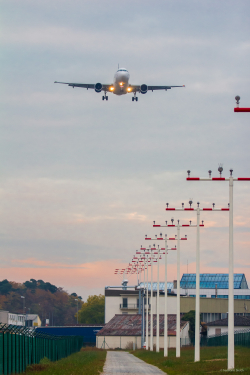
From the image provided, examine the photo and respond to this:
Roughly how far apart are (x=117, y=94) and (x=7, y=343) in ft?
133

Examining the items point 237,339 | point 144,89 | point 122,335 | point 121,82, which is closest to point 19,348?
point 121,82

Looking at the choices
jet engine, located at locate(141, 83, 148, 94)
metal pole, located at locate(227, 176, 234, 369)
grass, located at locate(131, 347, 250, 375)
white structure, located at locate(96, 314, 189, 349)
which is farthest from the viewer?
white structure, located at locate(96, 314, 189, 349)

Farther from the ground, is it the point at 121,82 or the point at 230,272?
the point at 121,82

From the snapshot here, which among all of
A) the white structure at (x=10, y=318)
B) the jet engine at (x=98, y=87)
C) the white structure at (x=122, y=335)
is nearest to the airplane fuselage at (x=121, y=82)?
the jet engine at (x=98, y=87)

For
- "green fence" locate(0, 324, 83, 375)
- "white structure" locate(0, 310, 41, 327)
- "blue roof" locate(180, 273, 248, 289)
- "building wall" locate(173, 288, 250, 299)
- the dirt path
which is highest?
"green fence" locate(0, 324, 83, 375)

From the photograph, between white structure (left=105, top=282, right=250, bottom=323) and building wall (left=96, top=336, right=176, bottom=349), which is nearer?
building wall (left=96, top=336, right=176, bottom=349)

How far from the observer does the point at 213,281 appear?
177625 millimetres

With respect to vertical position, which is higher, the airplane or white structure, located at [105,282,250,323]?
the airplane

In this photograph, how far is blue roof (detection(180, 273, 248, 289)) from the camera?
176 m

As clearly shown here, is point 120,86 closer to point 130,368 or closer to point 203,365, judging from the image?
point 130,368

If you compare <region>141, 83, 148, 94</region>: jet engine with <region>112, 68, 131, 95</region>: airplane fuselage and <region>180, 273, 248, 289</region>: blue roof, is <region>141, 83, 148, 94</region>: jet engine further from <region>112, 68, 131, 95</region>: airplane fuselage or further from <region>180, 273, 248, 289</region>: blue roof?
<region>180, 273, 248, 289</region>: blue roof

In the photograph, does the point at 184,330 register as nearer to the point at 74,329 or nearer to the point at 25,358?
the point at 74,329

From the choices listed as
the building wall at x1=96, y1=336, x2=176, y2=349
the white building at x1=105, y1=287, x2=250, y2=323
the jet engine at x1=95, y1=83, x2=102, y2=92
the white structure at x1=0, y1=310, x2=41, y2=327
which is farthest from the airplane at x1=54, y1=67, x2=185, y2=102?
the building wall at x1=96, y1=336, x2=176, y2=349

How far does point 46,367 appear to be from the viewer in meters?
32.7
